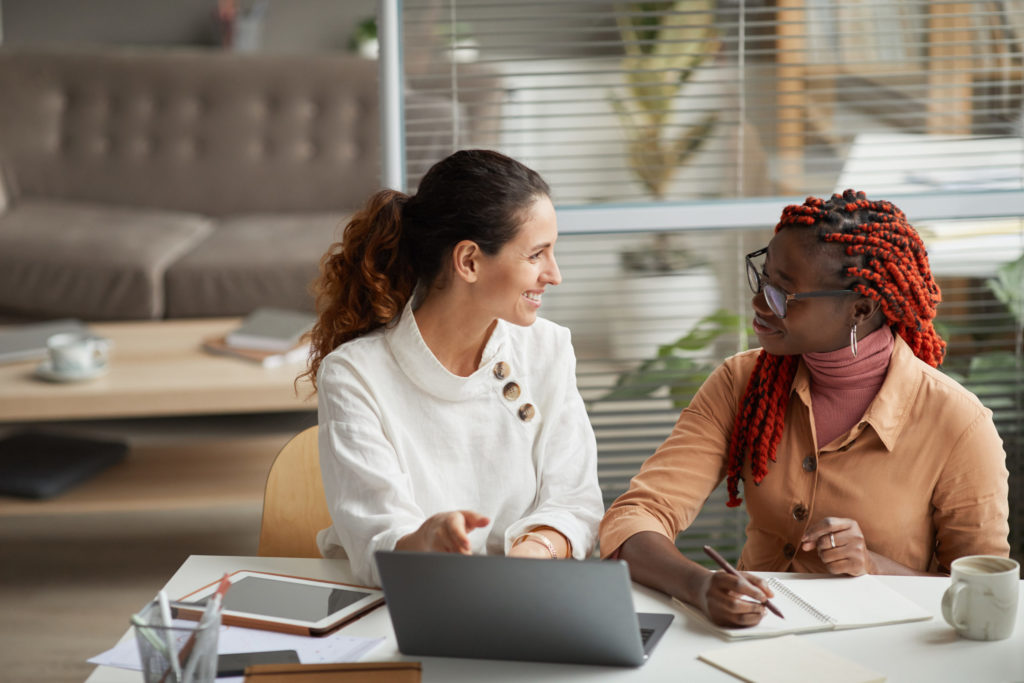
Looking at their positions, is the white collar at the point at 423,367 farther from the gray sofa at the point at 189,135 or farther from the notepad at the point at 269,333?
the gray sofa at the point at 189,135

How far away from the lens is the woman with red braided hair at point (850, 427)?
58.5 inches

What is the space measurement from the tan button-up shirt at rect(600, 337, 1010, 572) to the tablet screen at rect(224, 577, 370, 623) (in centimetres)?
37

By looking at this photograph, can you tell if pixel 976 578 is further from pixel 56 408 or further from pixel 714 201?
pixel 56 408

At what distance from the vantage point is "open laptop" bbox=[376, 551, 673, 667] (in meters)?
1.08

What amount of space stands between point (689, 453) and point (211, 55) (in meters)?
3.64

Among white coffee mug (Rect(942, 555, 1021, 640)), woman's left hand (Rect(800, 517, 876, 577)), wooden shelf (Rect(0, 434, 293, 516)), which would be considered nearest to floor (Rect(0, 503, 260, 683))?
wooden shelf (Rect(0, 434, 293, 516))

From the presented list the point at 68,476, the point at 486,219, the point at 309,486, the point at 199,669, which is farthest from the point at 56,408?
the point at 199,669

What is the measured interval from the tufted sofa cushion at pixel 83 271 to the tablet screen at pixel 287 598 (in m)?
2.75

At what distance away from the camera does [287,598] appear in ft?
4.33

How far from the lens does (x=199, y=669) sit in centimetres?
105

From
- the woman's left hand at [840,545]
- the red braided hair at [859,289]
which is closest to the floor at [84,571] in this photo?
the red braided hair at [859,289]

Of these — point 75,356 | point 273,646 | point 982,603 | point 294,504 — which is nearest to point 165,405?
point 75,356

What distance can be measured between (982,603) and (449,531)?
1.91 ft

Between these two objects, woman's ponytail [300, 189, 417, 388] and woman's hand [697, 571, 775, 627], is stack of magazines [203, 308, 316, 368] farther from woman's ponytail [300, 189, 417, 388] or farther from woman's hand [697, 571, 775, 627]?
woman's hand [697, 571, 775, 627]
